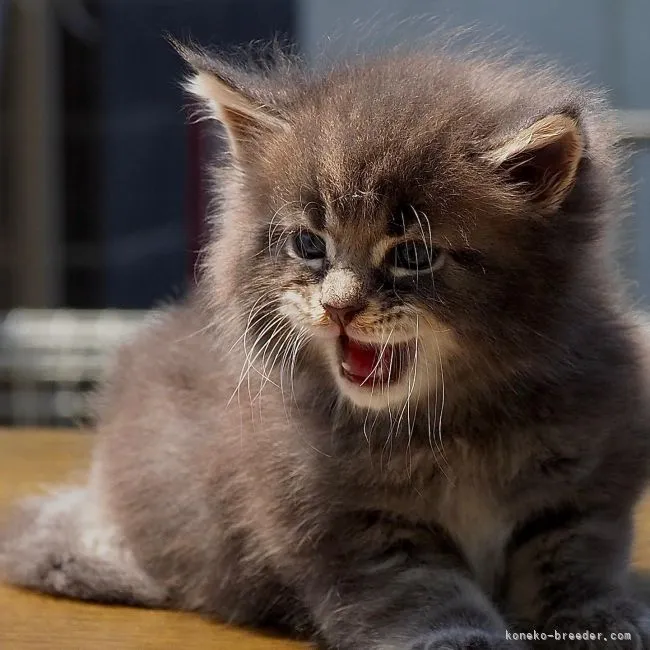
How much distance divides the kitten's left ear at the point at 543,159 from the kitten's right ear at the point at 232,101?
0.25 meters

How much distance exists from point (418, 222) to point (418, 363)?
14cm

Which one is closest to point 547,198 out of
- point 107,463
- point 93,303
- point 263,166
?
point 263,166

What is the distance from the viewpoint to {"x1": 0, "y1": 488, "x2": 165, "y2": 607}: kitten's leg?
1.25 m

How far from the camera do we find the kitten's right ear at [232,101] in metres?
1.08

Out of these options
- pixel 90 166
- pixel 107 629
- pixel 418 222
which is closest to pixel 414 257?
pixel 418 222

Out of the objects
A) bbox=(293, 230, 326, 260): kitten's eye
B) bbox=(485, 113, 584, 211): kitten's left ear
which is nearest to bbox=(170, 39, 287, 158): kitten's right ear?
bbox=(293, 230, 326, 260): kitten's eye

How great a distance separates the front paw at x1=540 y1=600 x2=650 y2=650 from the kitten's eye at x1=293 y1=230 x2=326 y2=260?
43 cm

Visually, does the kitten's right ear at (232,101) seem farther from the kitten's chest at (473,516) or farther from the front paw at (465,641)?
the front paw at (465,641)

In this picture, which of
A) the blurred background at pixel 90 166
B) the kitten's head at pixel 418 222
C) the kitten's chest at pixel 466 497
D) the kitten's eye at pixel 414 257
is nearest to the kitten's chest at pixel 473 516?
the kitten's chest at pixel 466 497

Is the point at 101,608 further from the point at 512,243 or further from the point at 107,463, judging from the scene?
the point at 512,243

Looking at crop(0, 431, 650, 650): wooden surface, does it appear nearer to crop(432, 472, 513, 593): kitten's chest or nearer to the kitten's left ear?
crop(432, 472, 513, 593): kitten's chest

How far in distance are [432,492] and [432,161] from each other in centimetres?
33

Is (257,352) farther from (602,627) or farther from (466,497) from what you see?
(602,627)

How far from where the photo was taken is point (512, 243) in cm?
98
